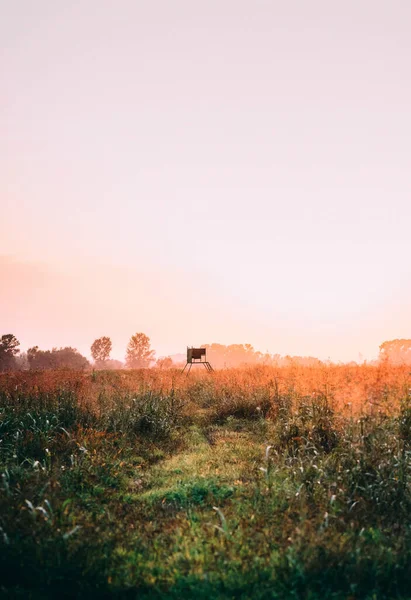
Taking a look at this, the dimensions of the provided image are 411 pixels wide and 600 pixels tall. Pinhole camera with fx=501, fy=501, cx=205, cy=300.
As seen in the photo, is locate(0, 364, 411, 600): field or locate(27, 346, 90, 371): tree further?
locate(27, 346, 90, 371): tree

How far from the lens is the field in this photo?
13.7ft

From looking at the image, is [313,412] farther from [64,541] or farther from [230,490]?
[64,541]

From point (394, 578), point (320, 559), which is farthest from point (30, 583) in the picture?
point (394, 578)

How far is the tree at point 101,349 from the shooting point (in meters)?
A: 80.9

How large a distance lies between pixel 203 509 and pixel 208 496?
0.28 m

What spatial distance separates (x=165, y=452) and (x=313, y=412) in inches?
103

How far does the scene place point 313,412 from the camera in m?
8.10

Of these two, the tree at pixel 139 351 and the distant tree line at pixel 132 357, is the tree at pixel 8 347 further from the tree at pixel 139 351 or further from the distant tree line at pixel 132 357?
the tree at pixel 139 351

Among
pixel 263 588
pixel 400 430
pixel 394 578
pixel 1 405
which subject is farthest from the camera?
pixel 1 405

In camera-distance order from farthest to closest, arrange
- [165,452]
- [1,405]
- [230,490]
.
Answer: [1,405] → [165,452] → [230,490]

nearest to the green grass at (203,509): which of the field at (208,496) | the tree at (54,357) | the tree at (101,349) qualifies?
the field at (208,496)

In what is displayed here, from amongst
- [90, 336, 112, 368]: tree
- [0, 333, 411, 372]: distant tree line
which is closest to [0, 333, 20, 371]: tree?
[0, 333, 411, 372]: distant tree line

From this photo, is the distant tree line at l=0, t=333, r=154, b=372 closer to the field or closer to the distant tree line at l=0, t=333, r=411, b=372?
the distant tree line at l=0, t=333, r=411, b=372

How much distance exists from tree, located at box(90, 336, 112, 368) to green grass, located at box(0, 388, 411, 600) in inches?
2867
